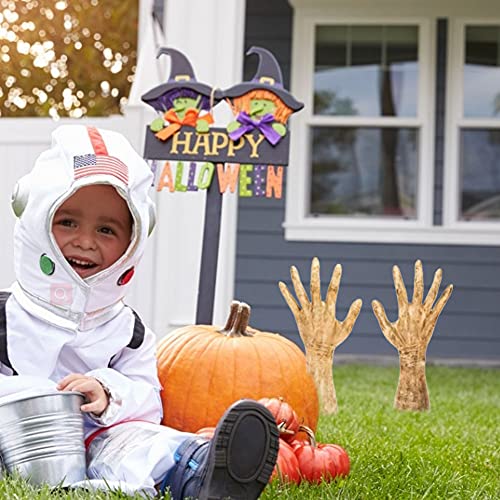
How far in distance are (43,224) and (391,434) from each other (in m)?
1.80

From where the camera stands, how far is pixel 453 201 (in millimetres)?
7926

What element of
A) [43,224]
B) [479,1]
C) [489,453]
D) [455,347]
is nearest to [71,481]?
[43,224]

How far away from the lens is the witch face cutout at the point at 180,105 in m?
3.93

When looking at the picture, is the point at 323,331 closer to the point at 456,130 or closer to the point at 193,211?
the point at 193,211

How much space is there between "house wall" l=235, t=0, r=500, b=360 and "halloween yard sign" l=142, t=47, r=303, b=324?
4059 mm

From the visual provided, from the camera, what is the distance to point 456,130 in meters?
7.95

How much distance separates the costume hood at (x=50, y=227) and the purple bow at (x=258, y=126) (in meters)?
1.25

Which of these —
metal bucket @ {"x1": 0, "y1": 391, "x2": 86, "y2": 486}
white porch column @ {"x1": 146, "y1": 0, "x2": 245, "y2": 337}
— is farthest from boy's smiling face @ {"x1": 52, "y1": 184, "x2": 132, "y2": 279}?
white porch column @ {"x1": 146, "y1": 0, "x2": 245, "y2": 337}

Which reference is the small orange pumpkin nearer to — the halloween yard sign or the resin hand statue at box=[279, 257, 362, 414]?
the halloween yard sign

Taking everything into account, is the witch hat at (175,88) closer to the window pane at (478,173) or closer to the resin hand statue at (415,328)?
the resin hand statue at (415,328)

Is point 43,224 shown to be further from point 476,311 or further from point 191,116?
point 476,311

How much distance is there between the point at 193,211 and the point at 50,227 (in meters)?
2.74

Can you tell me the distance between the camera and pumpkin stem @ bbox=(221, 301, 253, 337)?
3211 mm

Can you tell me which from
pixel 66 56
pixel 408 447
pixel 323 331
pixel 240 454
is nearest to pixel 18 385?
pixel 240 454
